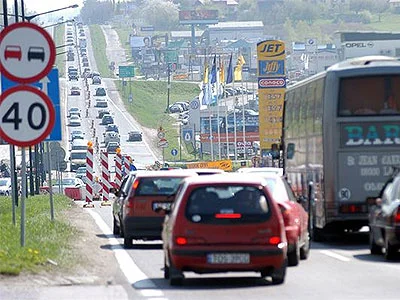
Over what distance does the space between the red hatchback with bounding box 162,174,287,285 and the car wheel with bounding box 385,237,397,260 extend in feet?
14.9

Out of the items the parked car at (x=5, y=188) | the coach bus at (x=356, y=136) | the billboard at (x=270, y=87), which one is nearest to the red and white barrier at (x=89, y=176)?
the billboard at (x=270, y=87)

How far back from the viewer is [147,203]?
2797cm

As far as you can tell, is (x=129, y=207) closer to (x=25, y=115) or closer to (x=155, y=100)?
(x=25, y=115)

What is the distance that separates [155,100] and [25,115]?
159547mm

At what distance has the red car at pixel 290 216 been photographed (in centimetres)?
2206

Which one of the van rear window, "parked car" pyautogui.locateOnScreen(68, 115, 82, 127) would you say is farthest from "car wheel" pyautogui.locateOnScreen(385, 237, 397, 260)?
"parked car" pyautogui.locateOnScreen(68, 115, 82, 127)

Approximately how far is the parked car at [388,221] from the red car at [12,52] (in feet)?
20.6

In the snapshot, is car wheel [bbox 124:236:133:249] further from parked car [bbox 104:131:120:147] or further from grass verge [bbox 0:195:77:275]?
parked car [bbox 104:131:120:147]

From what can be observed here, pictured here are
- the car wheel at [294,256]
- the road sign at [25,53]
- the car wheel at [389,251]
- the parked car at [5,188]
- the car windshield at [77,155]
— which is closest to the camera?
the road sign at [25,53]

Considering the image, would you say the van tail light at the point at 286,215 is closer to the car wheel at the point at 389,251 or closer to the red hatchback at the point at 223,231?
the car wheel at the point at 389,251

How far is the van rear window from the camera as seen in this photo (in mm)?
18594

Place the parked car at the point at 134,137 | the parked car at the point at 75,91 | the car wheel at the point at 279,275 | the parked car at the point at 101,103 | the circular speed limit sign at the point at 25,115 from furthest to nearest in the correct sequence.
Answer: the parked car at the point at 75,91 → the parked car at the point at 101,103 → the parked car at the point at 134,137 → the circular speed limit sign at the point at 25,115 → the car wheel at the point at 279,275

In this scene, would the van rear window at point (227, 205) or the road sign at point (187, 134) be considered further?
the road sign at point (187, 134)

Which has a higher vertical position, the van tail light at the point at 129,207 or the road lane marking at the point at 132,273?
the van tail light at the point at 129,207
